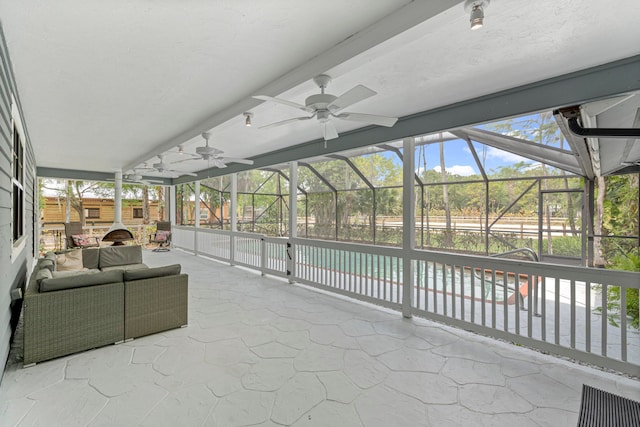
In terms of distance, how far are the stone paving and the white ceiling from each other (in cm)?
250

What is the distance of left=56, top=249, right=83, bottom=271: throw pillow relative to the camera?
4719 millimetres

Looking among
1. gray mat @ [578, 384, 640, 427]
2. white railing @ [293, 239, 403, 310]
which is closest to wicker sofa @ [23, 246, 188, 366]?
white railing @ [293, 239, 403, 310]

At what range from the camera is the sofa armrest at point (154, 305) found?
3.05m

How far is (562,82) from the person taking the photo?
2.65 m

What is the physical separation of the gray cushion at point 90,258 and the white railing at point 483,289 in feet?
8.96

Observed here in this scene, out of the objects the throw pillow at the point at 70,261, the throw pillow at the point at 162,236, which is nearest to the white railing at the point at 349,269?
the throw pillow at the point at 70,261

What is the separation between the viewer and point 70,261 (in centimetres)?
493

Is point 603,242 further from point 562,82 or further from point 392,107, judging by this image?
point 392,107

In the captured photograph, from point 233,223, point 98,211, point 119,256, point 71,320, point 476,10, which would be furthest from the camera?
point 98,211

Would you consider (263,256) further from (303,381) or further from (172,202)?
(172,202)

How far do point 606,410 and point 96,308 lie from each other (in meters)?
4.27

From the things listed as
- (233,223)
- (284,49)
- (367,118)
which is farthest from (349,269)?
(233,223)

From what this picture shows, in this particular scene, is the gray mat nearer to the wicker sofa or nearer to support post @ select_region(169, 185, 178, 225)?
the wicker sofa

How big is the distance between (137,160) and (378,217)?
6.78 meters
